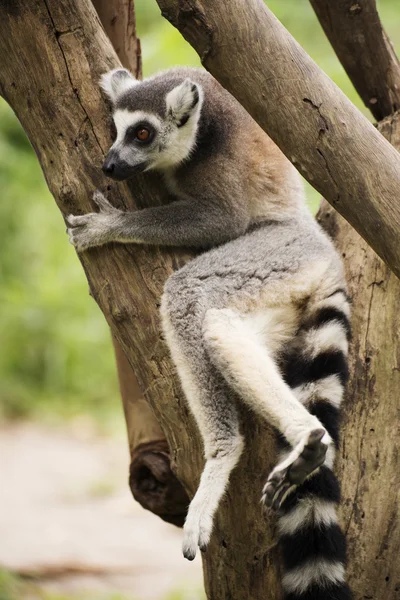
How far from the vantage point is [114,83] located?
10.9 feet

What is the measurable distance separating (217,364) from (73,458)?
5.24 metres

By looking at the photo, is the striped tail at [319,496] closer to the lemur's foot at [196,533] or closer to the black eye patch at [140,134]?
the lemur's foot at [196,533]

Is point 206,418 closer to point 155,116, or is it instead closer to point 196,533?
point 196,533

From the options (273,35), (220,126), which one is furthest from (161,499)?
(273,35)

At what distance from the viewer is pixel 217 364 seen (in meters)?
2.95

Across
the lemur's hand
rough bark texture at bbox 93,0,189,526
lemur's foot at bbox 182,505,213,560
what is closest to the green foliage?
rough bark texture at bbox 93,0,189,526

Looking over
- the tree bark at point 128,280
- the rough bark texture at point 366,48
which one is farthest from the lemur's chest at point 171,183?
the rough bark texture at point 366,48

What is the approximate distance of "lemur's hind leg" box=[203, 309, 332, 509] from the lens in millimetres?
2611

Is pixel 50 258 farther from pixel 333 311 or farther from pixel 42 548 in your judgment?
pixel 333 311

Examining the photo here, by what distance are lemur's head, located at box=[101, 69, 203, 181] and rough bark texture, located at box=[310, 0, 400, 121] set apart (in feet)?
3.25

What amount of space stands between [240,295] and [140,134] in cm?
94

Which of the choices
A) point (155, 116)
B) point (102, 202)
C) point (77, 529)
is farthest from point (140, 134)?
point (77, 529)

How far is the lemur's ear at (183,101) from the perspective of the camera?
3465 mm

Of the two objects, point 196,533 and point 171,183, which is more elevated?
point 171,183
